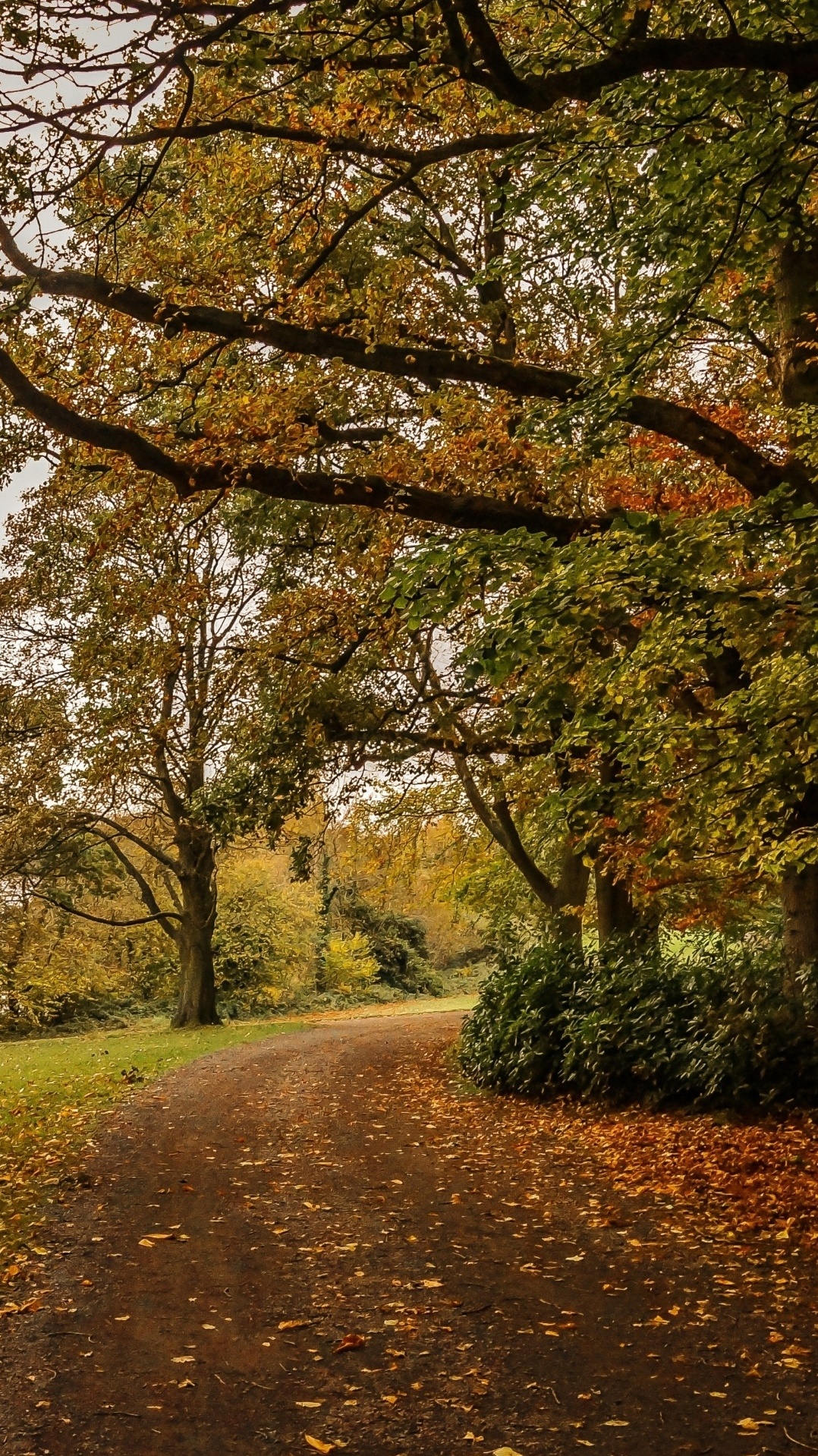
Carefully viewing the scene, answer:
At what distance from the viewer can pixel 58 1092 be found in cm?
1459

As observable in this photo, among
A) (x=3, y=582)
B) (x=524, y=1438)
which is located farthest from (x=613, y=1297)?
(x=3, y=582)

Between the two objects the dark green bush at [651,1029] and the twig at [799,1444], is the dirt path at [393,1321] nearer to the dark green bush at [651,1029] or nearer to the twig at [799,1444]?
the twig at [799,1444]

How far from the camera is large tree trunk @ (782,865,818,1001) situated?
11.0 metres

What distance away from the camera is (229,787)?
16344 mm

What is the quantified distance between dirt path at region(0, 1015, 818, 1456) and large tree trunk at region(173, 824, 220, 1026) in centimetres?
1660

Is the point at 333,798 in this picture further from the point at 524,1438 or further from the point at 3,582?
the point at 524,1438

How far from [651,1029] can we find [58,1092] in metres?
7.83

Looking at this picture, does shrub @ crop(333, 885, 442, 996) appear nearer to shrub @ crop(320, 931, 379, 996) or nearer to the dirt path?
shrub @ crop(320, 931, 379, 996)

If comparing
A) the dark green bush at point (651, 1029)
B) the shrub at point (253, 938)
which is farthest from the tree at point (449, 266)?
the shrub at point (253, 938)

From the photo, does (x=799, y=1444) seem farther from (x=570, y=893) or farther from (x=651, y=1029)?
(x=570, y=893)

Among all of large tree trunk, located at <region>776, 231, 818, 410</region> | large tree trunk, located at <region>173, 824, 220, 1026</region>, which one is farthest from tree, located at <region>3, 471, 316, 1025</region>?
large tree trunk, located at <region>776, 231, 818, 410</region>

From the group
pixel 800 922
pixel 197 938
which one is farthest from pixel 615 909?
pixel 197 938

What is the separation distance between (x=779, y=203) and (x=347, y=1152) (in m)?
8.69

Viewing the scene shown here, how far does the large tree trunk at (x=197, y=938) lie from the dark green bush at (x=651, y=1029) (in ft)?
39.9
